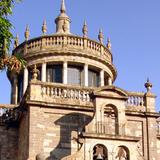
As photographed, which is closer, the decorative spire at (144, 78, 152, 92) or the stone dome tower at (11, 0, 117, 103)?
the decorative spire at (144, 78, 152, 92)

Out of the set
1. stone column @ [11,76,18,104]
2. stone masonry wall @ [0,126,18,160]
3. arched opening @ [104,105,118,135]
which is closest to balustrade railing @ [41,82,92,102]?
arched opening @ [104,105,118,135]

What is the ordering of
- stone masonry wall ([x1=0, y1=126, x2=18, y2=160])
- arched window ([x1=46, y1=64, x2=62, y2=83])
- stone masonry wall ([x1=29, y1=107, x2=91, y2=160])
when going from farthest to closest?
arched window ([x1=46, y1=64, x2=62, y2=83]) → stone masonry wall ([x1=0, y1=126, x2=18, y2=160]) → stone masonry wall ([x1=29, y1=107, x2=91, y2=160])

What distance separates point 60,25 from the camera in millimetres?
35938

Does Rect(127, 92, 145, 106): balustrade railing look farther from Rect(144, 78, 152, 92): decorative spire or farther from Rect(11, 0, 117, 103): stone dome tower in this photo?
Rect(11, 0, 117, 103): stone dome tower

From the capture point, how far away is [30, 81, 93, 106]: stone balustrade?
88.4 feet

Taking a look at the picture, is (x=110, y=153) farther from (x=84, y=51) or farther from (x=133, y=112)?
(x=84, y=51)

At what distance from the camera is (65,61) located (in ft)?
107

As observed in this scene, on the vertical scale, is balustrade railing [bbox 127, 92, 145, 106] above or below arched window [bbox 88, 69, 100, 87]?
below

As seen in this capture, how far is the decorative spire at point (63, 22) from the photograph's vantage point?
1390 inches

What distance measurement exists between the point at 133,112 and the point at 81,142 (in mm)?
4157

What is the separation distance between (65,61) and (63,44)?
47.7 inches

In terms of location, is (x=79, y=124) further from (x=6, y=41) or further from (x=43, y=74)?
(x=6, y=41)

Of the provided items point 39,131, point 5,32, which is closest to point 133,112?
point 39,131

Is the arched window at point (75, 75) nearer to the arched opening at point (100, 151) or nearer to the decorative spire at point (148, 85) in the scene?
the decorative spire at point (148, 85)
